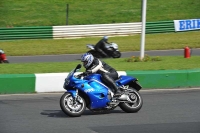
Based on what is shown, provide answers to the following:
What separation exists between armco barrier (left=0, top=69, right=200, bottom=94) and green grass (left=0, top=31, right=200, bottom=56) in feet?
39.5

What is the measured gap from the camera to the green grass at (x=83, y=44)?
25.8 metres

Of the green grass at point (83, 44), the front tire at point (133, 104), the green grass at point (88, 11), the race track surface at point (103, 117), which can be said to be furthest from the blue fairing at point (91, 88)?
the green grass at point (88, 11)

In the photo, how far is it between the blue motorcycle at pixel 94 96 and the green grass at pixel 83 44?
49.1ft

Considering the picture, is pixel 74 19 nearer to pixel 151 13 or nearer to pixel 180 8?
pixel 151 13

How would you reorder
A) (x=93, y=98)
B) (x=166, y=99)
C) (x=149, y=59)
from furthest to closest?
(x=149, y=59) → (x=166, y=99) → (x=93, y=98)

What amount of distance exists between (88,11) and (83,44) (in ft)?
26.4

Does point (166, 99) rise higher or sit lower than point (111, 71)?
lower

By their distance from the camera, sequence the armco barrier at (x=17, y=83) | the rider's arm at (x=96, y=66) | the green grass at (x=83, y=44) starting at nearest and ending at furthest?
the rider's arm at (x=96, y=66) < the armco barrier at (x=17, y=83) < the green grass at (x=83, y=44)

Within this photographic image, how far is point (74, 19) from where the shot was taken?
111 ft

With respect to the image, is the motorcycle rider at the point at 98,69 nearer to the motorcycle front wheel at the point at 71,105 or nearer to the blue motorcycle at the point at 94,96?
the blue motorcycle at the point at 94,96

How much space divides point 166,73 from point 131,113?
350cm

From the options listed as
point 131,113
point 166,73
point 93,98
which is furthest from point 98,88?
point 166,73

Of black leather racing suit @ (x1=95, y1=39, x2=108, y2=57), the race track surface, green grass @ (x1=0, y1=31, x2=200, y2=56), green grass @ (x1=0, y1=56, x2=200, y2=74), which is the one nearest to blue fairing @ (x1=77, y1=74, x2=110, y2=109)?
→ the race track surface

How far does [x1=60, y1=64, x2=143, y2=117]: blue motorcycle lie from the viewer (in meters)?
10.0
